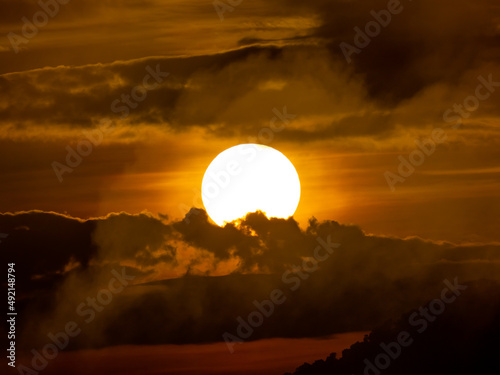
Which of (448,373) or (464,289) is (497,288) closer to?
(464,289)

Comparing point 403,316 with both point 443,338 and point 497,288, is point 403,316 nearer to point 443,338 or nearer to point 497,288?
point 443,338

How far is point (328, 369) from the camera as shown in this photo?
107 metres

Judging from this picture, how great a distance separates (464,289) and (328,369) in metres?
21.5

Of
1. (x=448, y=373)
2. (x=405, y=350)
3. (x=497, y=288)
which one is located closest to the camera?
(x=497, y=288)

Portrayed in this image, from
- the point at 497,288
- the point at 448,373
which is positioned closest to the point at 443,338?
the point at 448,373

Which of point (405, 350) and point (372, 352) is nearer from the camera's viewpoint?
point (372, 352)

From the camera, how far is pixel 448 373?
357 feet

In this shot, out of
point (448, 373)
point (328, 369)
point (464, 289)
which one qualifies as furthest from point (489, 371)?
point (328, 369)

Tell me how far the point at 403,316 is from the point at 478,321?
10640 mm

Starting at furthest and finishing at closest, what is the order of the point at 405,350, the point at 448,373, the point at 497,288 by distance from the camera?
the point at 405,350, the point at 448,373, the point at 497,288

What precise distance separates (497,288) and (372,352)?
19.2m

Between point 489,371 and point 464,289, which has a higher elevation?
point 464,289

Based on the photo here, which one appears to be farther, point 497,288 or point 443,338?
point 443,338

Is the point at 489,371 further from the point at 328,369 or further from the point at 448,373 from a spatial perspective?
the point at 328,369
